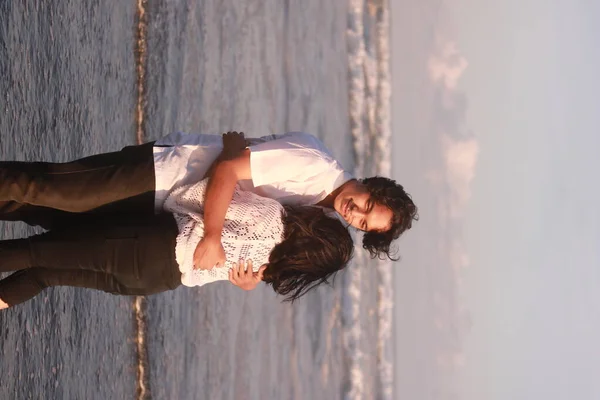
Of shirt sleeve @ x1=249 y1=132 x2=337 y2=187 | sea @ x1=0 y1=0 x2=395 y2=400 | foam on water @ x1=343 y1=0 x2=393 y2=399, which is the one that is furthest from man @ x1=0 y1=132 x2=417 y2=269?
foam on water @ x1=343 y1=0 x2=393 y2=399

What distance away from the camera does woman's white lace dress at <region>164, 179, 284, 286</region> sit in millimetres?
1245

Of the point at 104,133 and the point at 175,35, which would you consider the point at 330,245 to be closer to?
the point at 104,133

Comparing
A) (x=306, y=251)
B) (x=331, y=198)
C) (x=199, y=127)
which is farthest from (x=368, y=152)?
(x=306, y=251)

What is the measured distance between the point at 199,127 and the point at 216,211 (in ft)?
6.10

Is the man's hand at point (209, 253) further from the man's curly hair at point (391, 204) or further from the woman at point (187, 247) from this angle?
the man's curly hair at point (391, 204)

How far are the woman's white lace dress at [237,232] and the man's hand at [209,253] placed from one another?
0.02 m

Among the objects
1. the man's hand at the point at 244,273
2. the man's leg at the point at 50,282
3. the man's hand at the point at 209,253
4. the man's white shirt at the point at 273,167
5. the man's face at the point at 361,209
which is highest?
the man's white shirt at the point at 273,167

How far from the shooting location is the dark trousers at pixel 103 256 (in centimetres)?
127

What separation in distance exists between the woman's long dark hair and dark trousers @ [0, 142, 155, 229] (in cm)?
30

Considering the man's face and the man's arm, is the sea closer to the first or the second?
the man's arm

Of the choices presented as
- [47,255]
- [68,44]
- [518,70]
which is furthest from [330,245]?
[518,70]

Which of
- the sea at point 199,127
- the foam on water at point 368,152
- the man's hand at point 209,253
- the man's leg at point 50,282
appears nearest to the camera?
the man's hand at point 209,253

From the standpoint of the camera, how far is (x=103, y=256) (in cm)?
127

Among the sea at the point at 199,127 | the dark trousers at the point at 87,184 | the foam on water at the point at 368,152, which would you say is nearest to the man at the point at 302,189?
the dark trousers at the point at 87,184
